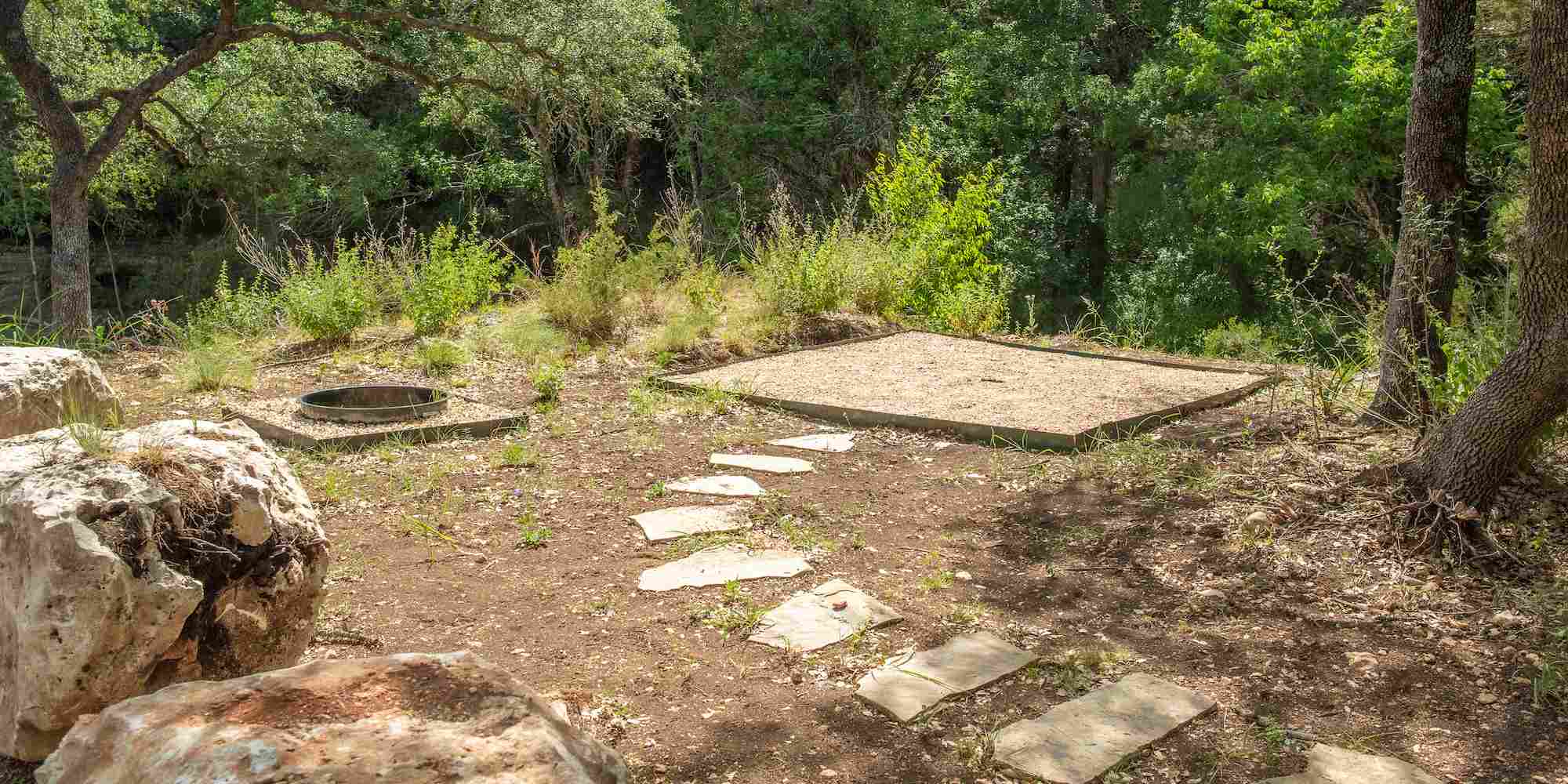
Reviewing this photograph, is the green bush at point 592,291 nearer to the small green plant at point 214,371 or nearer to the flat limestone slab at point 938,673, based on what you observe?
the small green plant at point 214,371

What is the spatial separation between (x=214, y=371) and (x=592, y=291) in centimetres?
255

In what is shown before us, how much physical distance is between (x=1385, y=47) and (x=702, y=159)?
10.6m

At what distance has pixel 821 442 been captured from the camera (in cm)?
495

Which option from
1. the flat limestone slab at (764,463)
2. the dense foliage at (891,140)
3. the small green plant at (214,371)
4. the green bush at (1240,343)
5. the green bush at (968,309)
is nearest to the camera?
the flat limestone slab at (764,463)

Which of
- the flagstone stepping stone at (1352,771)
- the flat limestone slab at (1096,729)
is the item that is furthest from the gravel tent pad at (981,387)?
the flagstone stepping stone at (1352,771)

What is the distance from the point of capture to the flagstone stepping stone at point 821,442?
15.9 ft

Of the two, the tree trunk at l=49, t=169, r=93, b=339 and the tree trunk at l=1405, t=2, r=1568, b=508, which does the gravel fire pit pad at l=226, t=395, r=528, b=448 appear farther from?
the tree trunk at l=1405, t=2, r=1568, b=508

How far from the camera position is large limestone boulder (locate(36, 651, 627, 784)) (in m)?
1.42

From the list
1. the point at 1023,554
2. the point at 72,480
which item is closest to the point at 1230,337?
the point at 1023,554

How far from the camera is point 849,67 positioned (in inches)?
711

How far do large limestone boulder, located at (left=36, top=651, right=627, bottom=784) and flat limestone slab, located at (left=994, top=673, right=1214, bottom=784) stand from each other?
954 mm

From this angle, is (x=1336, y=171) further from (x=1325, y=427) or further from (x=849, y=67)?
(x=1325, y=427)

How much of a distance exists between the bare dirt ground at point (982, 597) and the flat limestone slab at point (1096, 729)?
0.05 meters

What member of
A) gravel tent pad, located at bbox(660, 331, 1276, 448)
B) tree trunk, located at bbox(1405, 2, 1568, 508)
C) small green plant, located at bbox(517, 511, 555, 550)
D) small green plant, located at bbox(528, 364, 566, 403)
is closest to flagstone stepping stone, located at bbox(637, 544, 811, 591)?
small green plant, located at bbox(517, 511, 555, 550)
